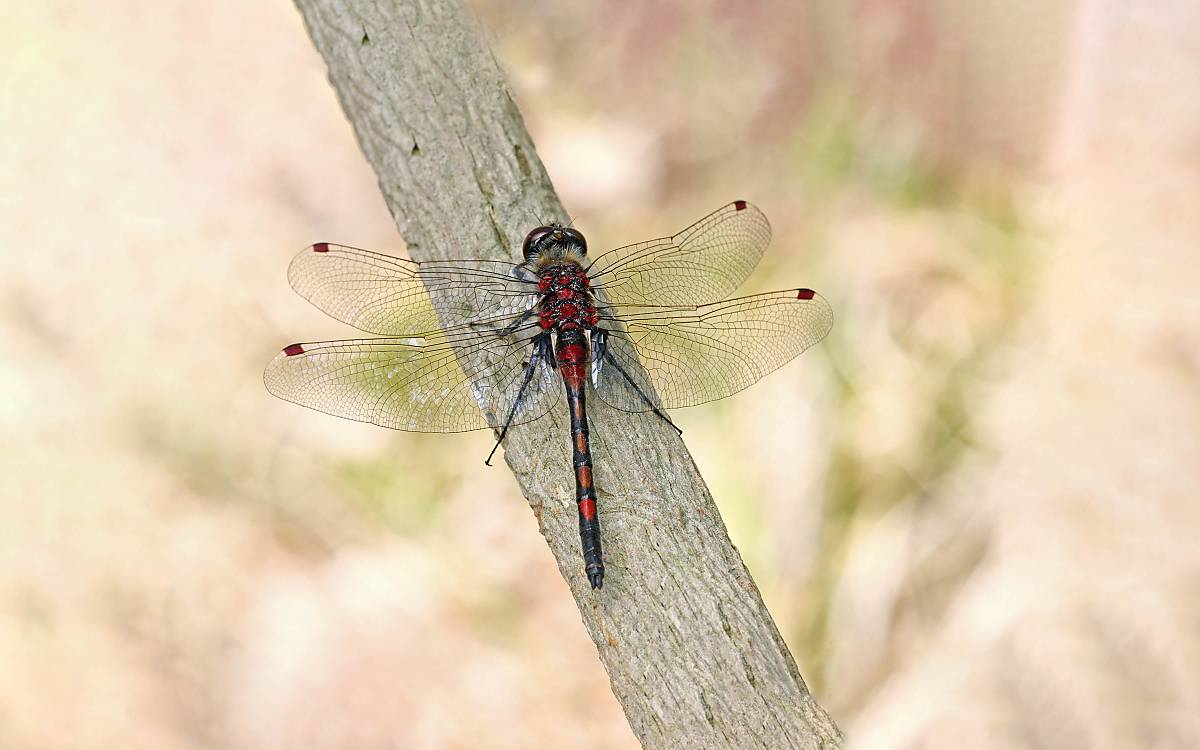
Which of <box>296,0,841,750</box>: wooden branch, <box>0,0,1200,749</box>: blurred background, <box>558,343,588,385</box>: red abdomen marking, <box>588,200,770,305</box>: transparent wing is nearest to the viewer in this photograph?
<box>296,0,841,750</box>: wooden branch

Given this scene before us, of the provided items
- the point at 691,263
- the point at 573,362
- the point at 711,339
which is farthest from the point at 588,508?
the point at 691,263

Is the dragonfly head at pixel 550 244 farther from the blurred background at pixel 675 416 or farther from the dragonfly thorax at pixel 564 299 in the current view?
the blurred background at pixel 675 416

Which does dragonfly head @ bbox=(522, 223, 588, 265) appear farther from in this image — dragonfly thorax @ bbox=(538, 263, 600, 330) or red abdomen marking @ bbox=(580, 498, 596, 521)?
red abdomen marking @ bbox=(580, 498, 596, 521)

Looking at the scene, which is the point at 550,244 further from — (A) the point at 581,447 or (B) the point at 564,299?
(A) the point at 581,447

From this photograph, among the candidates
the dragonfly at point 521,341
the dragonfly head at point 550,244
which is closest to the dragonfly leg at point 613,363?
the dragonfly at point 521,341

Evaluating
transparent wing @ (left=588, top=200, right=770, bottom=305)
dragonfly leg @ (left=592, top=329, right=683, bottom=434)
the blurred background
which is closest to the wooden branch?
dragonfly leg @ (left=592, top=329, right=683, bottom=434)

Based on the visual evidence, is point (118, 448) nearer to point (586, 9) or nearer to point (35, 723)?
point (35, 723)

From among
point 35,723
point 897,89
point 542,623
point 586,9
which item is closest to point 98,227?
point 35,723

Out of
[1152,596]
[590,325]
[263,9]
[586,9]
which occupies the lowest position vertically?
[1152,596]
